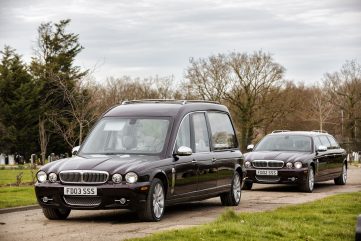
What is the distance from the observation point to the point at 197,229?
9.79 meters

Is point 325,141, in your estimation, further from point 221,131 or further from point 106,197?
point 106,197

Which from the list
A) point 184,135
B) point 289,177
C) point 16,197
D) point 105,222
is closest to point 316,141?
point 289,177

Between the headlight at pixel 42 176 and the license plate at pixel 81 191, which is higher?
the headlight at pixel 42 176

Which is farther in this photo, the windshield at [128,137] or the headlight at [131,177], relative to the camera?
the windshield at [128,137]

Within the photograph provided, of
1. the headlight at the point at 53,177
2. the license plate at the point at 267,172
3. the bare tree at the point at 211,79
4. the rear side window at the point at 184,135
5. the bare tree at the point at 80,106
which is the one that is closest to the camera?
the headlight at the point at 53,177

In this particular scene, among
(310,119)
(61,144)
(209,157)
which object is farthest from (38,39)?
(209,157)

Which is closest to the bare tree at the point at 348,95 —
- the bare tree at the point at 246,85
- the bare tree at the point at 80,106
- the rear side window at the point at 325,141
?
the bare tree at the point at 246,85

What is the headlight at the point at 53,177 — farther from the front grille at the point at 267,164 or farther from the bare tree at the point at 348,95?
the bare tree at the point at 348,95

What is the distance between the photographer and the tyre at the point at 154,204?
11.6m

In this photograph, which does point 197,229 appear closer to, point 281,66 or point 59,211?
point 59,211

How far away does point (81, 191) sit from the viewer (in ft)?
37.6

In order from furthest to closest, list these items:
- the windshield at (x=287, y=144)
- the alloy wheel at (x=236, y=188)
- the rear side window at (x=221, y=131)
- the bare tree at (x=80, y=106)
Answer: the bare tree at (x=80, y=106) → the windshield at (x=287, y=144) → the alloy wheel at (x=236, y=188) → the rear side window at (x=221, y=131)

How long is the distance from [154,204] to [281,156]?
919cm

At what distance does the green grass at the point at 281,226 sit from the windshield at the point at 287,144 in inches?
304
